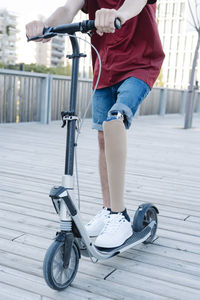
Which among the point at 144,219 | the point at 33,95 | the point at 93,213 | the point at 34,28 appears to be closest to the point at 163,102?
the point at 33,95

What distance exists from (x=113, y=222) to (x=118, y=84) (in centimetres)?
63

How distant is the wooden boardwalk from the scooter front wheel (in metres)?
0.04

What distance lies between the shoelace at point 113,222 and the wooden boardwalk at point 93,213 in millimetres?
149

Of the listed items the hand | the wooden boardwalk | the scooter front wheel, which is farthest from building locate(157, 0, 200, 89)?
the scooter front wheel

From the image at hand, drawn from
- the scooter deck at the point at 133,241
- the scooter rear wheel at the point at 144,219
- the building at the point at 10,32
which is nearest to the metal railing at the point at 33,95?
the scooter rear wheel at the point at 144,219

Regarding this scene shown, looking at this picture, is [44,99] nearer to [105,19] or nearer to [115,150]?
[115,150]

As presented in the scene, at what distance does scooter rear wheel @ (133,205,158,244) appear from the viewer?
6.52 feet

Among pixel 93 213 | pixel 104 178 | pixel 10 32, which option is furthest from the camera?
pixel 10 32

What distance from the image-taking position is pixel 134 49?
1.91 metres

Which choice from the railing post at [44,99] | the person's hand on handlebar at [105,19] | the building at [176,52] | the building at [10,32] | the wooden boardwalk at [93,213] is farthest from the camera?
the building at [10,32]

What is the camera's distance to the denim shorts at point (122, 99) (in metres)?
1.76

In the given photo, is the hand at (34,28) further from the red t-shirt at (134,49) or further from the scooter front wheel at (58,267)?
the scooter front wheel at (58,267)

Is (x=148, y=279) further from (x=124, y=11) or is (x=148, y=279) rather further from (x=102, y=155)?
(x=124, y=11)

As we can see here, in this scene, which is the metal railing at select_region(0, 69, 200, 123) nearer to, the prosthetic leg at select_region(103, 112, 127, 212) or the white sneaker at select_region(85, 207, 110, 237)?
the white sneaker at select_region(85, 207, 110, 237)
